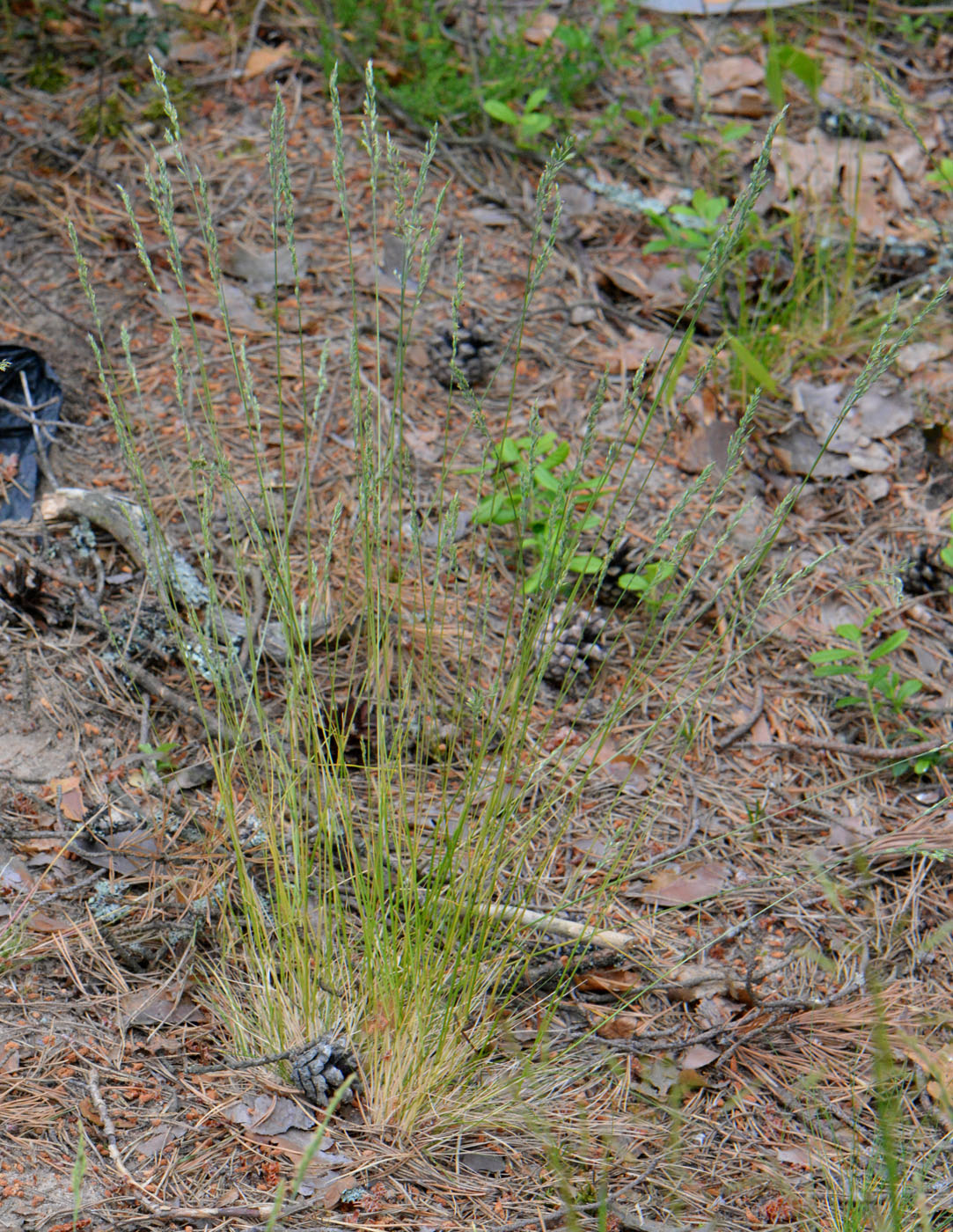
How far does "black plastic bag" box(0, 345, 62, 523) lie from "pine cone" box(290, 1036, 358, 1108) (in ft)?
4.39

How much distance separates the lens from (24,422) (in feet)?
7.78

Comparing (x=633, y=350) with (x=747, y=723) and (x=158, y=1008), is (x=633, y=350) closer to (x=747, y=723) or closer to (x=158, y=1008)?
(x=747, y=723)

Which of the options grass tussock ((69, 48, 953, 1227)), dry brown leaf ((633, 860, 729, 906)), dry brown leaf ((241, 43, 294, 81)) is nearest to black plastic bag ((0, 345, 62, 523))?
grass tussock ((69, 48, 953, 1227))

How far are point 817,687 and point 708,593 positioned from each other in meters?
0.33

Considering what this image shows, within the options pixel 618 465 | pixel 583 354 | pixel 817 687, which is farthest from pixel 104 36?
pixel 817 687

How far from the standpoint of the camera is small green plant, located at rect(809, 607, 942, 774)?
2115mm

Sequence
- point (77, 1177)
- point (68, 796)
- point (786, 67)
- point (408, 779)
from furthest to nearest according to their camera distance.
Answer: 1. point (786, 67)
2. point (408, 779)
3. point (68, 796)
4. point (77, 1177)

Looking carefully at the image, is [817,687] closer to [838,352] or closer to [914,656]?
[914,656]

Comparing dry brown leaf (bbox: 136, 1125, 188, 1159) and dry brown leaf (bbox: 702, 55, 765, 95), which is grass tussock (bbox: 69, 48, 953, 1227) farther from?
dry brown leaf (bbox: 702, 55, 765, 95)

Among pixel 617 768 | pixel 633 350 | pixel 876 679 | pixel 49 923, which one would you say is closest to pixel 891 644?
pixel 876 679

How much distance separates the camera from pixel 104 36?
125 inches

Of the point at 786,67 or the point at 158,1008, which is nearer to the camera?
the point at 158,1008

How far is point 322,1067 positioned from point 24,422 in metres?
1.61

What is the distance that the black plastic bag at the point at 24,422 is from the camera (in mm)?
2271
